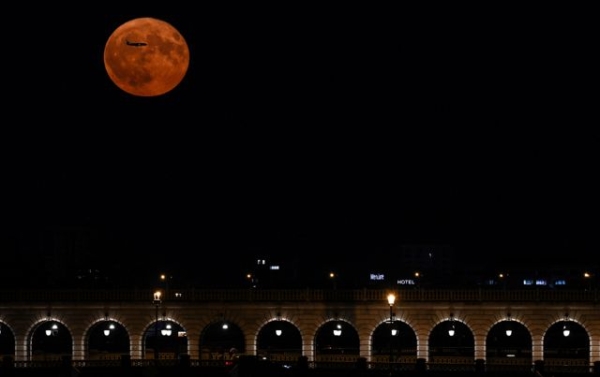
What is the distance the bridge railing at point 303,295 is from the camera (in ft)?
232

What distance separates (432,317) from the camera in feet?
236

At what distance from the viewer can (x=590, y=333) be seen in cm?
6925

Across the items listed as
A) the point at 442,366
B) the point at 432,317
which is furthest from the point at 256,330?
the point at 442,366

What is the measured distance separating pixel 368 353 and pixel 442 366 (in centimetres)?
1250

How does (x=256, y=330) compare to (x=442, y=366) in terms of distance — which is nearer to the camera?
(x=442, y=366)

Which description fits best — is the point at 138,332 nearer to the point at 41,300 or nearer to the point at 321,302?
the point at 41,300

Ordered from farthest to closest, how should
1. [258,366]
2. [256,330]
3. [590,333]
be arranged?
[256,330], [590,333], [258,366]

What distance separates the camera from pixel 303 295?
73.4 meters

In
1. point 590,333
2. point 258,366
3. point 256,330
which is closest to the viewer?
point 258,366

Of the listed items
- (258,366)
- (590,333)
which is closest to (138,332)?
(258,366)

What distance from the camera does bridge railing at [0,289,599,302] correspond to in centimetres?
7075

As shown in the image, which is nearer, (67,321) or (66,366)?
(66,366)

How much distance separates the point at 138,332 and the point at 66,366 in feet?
49.5

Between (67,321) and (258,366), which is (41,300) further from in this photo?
(258,366)
